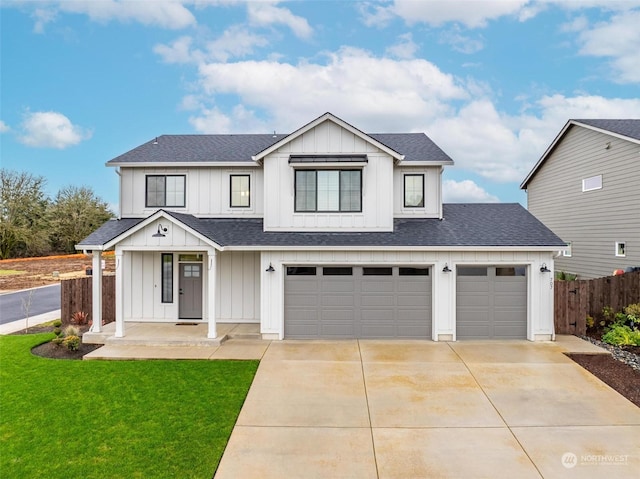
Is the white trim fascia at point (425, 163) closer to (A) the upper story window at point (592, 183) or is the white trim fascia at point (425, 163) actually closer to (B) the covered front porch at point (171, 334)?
(B) the covered front porch at point (171, 334)

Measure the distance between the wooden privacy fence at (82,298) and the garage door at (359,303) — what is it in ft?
20.5

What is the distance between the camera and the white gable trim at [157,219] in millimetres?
A: 9977

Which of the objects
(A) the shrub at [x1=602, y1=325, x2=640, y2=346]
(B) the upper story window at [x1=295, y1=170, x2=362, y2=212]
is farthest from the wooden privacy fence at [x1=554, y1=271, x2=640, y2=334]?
(B) the upper story window at [x1=295, y1=170, x2=362, y2=212]

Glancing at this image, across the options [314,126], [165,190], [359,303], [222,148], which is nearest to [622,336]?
[359,303]

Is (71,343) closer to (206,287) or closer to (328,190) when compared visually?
(206,287)

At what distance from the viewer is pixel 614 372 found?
26.7 feet

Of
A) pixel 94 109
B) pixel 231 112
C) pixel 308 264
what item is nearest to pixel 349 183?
pixel 308 264

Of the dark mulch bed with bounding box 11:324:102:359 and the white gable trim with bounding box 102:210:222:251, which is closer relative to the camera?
the dark mulch bed with bounding box 11:324:102:359

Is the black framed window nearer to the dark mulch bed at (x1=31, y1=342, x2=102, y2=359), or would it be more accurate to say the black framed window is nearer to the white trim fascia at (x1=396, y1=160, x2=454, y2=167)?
the dark mulch bed at (x1=31, y1=342, x2=102, y2=359)

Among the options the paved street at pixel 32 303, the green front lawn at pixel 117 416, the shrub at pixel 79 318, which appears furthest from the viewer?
the paved street at pixel 32 303

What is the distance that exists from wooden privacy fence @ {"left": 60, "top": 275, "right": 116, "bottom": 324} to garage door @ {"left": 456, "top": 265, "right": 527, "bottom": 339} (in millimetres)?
11253

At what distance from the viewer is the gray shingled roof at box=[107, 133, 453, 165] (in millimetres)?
12711

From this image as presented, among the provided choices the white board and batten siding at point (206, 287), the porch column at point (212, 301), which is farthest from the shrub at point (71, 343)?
the porch column at point (212, 301)

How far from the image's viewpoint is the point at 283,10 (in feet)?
50.9
